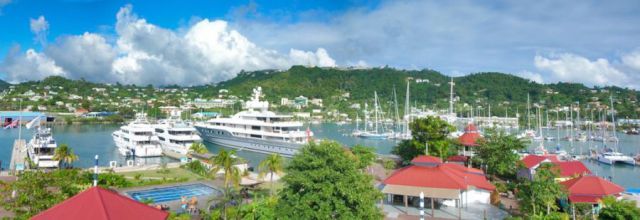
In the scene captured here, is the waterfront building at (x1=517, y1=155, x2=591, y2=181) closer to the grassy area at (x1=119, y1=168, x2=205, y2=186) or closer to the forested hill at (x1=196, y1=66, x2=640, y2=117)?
the grassy area at (x1=119, y1=168, x2=205, y2=186)

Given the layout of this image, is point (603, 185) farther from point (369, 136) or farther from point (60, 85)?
point (60, 85)

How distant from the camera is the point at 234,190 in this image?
892 inches

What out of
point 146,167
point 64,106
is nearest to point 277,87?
point 64,106

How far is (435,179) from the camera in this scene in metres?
22.1

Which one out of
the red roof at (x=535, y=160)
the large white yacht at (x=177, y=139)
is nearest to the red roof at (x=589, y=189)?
the red roof at (x=535, y=160)

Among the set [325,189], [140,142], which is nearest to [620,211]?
[325,189]

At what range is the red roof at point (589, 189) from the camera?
2106 centimetres

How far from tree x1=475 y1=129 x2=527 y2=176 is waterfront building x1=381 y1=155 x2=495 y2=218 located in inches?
248

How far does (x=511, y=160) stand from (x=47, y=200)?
2841 centimetres

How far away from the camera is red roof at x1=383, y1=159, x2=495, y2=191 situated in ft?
71.6

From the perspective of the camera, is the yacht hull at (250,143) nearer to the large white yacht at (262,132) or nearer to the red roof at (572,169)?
the large white yacht at (262,132)

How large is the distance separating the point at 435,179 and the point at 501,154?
11.1 m

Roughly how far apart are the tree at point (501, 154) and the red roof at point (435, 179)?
273 inches

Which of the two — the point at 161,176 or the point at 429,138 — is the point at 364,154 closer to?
the point at 429,138
